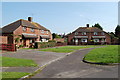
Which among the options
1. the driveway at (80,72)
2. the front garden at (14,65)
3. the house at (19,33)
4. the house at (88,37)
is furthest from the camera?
the house at (88,37)

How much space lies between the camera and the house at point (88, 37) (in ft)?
171

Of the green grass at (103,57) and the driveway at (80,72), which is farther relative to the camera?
the green grass at (103,57)

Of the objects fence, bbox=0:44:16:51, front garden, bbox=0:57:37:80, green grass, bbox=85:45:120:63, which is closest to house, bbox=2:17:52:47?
fence, bbox=0:44:16:51

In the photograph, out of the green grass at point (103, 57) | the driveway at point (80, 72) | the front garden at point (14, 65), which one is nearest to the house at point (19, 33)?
the front garden at point (14, 65)

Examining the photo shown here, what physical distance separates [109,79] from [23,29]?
29795 mm

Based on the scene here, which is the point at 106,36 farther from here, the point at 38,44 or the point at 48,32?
the point at 38,44

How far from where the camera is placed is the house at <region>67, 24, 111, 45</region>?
52.2m

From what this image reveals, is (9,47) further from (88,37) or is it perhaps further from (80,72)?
(88,37)

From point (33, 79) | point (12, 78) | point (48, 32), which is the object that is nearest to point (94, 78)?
point (33, 79)

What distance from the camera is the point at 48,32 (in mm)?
47719

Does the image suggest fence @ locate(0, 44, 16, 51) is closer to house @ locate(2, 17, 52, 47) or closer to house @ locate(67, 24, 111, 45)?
house @ locate(2, 17, 52, 47)

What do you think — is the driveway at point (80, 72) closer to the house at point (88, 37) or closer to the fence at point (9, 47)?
the fence at point (9, 47)

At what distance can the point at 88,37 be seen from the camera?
5297 cm

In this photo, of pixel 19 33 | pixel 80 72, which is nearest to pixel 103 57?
pixel 80 72
